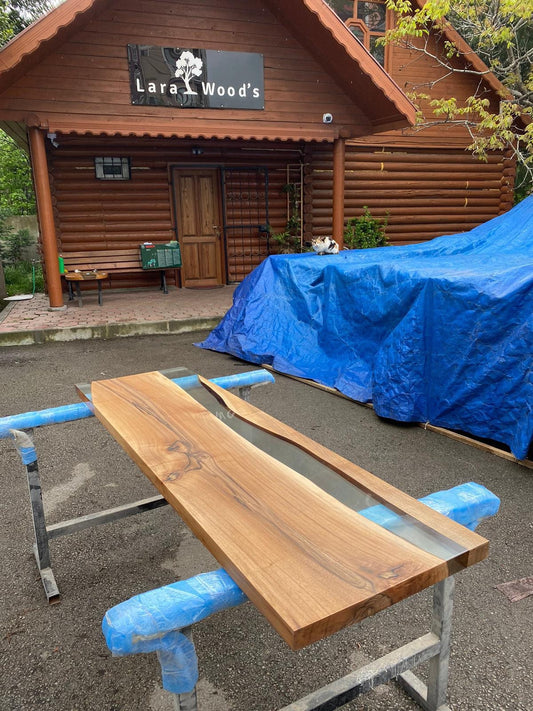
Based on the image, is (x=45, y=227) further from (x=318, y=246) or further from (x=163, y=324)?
(x=318, y=246)

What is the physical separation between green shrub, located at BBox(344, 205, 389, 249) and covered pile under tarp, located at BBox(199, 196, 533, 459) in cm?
488

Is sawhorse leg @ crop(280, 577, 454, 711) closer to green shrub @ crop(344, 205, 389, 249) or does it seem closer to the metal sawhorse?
the metal sawhorse

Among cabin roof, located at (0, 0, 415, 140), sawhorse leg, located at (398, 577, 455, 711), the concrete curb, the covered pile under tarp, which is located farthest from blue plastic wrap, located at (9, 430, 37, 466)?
cabin roof, located at (0, 0, 415, 140)

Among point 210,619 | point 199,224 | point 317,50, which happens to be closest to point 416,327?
point 210,619

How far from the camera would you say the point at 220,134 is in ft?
27.1

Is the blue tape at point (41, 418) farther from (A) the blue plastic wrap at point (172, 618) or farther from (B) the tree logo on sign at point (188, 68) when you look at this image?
(B) the tree logo on sign at point (188, 68)

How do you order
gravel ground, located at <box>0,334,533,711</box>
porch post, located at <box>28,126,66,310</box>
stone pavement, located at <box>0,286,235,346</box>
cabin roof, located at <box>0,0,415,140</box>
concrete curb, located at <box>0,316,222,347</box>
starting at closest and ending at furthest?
gravel ground, located at <box>0,334,533,711</box>, cabin roof, located at <box>0,0,415,140</box>, concrete curb, located at <box>0,316,222,347</box>, stone pavement, located at <box>0,286,235,346</box>, porch post, located at <box>28,126,66,310</box>

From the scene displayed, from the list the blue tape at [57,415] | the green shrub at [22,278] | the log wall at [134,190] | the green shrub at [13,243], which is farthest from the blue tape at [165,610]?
the green shrub at [13,243]

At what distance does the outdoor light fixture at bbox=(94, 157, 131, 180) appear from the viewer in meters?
9.65

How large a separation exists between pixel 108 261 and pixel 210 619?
8.44 meters

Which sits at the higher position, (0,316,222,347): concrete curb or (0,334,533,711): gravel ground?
(0,316,222,347): concrete curb

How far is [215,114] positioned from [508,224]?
4.99 metres

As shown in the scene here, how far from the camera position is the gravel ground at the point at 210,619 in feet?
5.74

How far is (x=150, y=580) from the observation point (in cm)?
232
